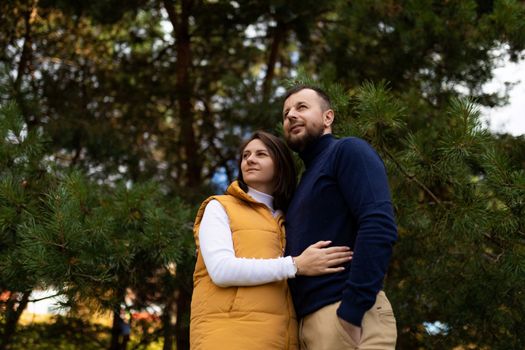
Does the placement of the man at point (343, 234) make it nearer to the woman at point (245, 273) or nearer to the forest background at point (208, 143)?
the woman at point (245, 273)

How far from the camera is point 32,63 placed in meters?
6.13

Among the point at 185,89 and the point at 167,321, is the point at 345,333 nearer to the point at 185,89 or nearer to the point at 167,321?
the point at 167,321

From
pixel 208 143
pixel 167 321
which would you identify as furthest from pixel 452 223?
pixel 208 143

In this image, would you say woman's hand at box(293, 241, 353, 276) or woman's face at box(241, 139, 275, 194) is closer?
woman's hand at box(293, 241, 353, 276)

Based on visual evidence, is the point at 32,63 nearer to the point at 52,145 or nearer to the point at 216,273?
the point at 52,145

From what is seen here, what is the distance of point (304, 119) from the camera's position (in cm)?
216

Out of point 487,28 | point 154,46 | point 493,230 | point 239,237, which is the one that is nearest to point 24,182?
point 239,237

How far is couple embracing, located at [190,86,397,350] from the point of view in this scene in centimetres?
178

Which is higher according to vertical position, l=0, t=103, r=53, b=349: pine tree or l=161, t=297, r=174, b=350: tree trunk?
l=0, t=103, r=53, b=349: pine tree

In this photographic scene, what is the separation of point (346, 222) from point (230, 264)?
0.39 metres

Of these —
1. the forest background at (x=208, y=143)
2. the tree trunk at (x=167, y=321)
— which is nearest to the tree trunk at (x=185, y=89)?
the forest background at (x=208, y=143)

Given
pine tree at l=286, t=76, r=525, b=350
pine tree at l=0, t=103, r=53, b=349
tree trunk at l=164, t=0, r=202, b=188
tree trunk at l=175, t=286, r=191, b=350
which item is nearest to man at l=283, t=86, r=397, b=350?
pine tree at l=286, t=76, r=525, b=350

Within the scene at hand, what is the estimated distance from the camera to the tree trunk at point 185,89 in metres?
6.03

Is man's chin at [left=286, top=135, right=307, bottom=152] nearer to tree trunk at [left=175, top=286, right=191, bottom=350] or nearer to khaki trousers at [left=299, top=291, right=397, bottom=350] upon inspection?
khaki trousers at [left=299, top=291, right=397, bottom=350]
